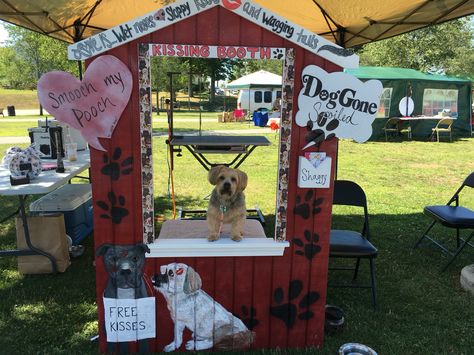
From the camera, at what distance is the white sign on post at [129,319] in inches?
111

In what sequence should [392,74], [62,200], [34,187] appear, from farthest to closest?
[392,74], [62,200], [34,187]

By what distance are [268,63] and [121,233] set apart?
49835mm

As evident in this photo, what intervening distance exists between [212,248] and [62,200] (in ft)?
9.37

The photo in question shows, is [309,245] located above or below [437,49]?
below

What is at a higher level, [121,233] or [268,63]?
[268,63]

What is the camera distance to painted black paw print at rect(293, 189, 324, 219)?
9.18ft

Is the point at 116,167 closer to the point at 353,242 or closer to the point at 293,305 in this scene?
the point at 293,305

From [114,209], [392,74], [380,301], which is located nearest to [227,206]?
[114,209]

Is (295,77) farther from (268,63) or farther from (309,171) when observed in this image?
(268,63)

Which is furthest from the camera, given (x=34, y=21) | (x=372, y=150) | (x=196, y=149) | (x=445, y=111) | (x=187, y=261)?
(x=445, y=111)

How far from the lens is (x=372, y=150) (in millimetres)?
12945

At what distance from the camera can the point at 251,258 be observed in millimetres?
2883

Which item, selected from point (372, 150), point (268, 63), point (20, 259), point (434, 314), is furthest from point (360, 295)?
point (268, 63)

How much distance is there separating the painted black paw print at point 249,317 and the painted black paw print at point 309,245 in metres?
0.58
